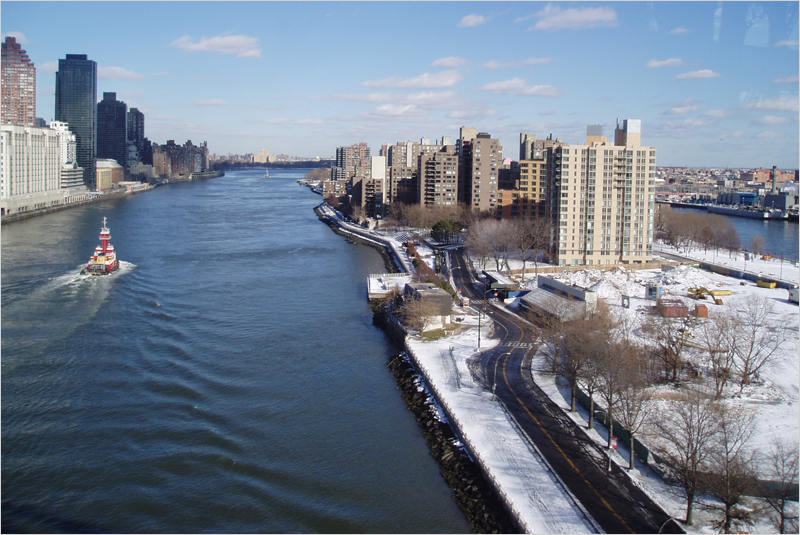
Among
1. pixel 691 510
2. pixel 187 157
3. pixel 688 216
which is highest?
pixel 187 157

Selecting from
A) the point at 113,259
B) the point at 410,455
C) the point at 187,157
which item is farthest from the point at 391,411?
the point at 187,157

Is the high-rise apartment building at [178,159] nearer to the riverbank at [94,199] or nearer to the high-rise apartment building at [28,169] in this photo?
the riverbank at [94,199]

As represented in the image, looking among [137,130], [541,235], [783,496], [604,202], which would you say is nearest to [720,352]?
[783,496]

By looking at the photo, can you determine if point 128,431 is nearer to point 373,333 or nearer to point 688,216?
point 373,333

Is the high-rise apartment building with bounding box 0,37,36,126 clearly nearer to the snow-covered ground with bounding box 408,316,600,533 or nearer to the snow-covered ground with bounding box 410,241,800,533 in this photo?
the snow-covered ground with bounding box 410,241,800,533

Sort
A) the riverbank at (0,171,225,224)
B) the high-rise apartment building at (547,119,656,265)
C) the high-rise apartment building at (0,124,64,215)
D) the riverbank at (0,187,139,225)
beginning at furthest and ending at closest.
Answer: the high-rise apartment building at (0,124,64,215), the riverbank at (0,171,225,224), the riverbank at (0,187,139,225), the high-rise apartment building at (547,119,656,265)

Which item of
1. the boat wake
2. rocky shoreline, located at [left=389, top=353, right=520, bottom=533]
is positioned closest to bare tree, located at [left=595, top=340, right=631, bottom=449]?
rocky shoreline, located at [left=389, top=353, right=520, bottom=533]

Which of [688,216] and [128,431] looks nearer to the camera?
[128,431]
